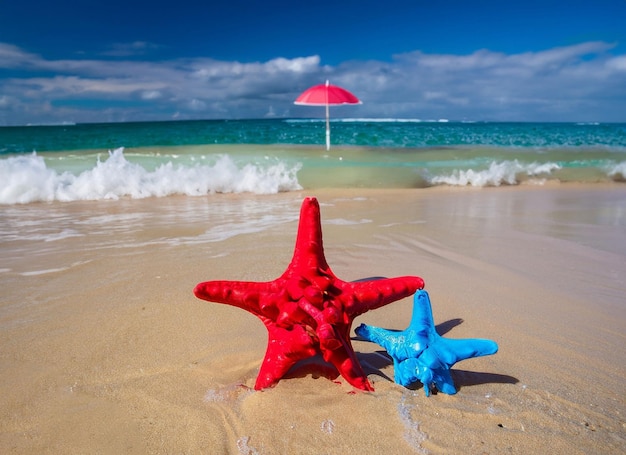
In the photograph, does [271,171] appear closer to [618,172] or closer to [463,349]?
[618,172]

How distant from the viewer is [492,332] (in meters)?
2.82

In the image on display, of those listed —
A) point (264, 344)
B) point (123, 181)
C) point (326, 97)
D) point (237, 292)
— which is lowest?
point (264, 344)

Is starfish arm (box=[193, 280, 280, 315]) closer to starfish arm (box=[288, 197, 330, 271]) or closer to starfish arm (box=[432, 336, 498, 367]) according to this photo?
starfish arm (box=[288, 197, 330, 271])

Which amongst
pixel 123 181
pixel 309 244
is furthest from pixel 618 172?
pixel 309 244

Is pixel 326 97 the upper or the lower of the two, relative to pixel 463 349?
upper

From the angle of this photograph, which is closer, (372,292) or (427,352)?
(427,352)

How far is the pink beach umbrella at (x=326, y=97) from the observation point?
49.3ft

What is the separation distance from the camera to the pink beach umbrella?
15.0 m

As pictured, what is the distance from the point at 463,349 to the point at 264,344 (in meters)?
1.08

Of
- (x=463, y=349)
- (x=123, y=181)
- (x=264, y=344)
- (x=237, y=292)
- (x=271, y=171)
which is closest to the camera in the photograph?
(x=463, y=349)

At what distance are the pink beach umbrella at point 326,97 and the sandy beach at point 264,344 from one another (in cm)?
1009

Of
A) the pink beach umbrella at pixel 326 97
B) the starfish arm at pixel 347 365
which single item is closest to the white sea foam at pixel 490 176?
the pink beach umbrella at pixel 326 97

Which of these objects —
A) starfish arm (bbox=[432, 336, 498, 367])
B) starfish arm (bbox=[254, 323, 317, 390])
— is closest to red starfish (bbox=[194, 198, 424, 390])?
starfish arm (bbox=[254, 323, 317, 390])

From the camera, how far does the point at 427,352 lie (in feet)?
6.79
